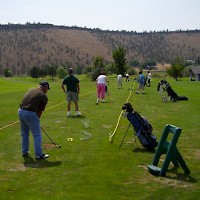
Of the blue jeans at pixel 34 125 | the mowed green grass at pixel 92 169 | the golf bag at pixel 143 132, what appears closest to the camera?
the mowed green grass at pixel 92 169

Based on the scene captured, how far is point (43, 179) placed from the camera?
9164 millimetres

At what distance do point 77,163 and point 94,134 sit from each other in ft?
13.7

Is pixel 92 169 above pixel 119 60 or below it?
below

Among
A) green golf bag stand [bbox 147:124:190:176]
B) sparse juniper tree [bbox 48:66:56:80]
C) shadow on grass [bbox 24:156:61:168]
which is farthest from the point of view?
sparse juniper tree [bbox 48:66:56:80]

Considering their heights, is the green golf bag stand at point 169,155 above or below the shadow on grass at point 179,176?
above

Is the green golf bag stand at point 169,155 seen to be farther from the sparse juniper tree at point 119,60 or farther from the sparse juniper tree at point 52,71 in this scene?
the sparse juniper tree at point 52,71

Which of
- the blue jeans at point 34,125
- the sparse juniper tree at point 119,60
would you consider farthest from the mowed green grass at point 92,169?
the sparse juniper tree at point 119,60

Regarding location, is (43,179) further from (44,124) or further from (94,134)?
(44,124)

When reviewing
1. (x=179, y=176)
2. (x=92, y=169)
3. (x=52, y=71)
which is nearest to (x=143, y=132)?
(x=92, y=169)

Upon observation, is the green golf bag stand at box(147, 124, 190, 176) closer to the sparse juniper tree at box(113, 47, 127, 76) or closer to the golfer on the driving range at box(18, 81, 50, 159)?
the golfer on the driving range at box(18, 81, 50, 159)

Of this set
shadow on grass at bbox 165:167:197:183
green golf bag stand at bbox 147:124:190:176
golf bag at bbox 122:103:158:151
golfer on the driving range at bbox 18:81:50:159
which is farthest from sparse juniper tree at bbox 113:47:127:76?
shadow on grass at bbox 165:167:197:183

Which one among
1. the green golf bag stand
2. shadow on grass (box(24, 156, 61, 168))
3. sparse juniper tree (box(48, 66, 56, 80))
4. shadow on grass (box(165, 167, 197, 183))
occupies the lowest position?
sparse juniper tree (box(48, 66, 56, 80))

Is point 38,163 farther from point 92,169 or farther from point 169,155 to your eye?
→ point 169,155

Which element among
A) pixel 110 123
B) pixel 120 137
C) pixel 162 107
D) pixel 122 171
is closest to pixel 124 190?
pixel 122 171
